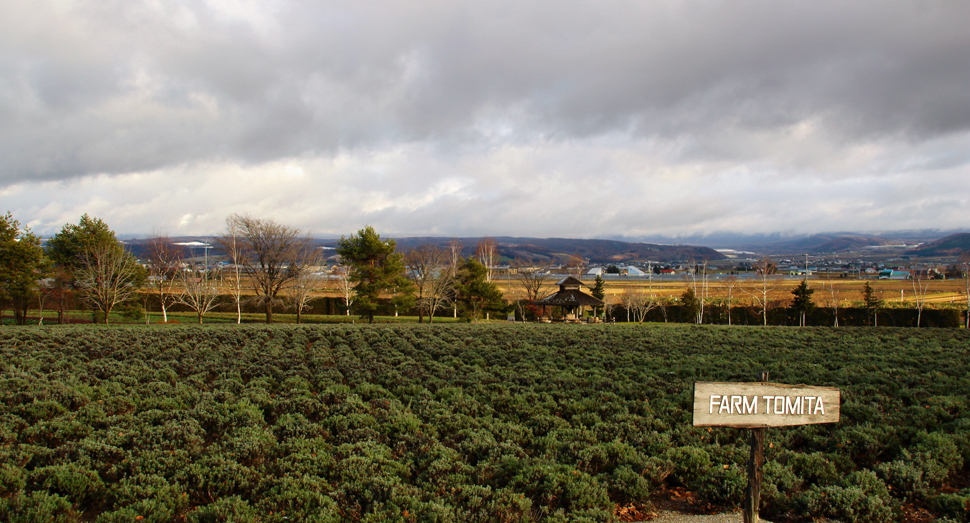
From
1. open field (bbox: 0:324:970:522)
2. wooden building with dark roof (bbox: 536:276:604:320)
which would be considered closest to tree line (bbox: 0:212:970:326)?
wooden building with dark roof (bbox: 536:276:604:320)

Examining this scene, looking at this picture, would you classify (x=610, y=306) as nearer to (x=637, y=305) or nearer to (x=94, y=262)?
(x=637, y=305)

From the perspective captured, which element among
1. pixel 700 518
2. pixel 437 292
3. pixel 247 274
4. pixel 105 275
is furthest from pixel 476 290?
pixel 700 518

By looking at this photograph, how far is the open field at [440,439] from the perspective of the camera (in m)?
5.31

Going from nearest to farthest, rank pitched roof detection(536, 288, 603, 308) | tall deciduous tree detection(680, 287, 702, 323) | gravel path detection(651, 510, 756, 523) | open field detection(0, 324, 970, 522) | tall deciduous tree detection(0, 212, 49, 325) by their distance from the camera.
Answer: gravel path detection(651, 510, 756, 523), open field detection(0, 324, 970, 522), tall deciduous tree detection(0, 212, 49, 325), pitched roof detection(536, 288, 603, 308), tall deciduous tree detection(680, 287, 702, 323)

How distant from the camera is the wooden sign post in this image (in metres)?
4.05

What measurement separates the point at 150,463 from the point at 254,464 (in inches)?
52.2

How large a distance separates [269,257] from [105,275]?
10675 millimetres

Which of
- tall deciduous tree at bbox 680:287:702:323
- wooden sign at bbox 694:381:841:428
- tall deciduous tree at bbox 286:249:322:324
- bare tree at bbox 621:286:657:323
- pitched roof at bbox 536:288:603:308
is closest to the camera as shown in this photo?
wooden sign at bbox 694:381:841:428

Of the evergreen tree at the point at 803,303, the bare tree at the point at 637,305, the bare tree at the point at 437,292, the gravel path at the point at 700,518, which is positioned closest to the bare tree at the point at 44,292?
the bare tree at the point at 437,292

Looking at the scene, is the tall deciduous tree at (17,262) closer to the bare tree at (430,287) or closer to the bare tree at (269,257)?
the bare tree at (269,257)

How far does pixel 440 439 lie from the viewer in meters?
7.52

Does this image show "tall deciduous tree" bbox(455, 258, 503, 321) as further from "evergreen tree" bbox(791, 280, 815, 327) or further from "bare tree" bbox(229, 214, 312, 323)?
"evergreen tree" bbox(791, 280, 815, 327)

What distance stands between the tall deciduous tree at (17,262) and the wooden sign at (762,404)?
42.1 m

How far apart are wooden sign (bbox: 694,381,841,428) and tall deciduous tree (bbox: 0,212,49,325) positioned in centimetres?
4206
